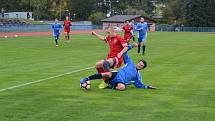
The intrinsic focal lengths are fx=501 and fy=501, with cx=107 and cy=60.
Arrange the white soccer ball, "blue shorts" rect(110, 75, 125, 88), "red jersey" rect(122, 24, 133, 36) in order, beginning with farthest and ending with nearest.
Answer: "red jersey" rect(122, 24, 133, 36)
"blue shorts" rect(110, 75, 125, 88)
the white soccer ball

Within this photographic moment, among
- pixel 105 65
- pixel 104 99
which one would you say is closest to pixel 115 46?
pixel 105 65

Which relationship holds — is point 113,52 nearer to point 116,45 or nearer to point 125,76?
point 116,45

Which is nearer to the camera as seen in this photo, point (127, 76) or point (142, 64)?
point (142, 64)

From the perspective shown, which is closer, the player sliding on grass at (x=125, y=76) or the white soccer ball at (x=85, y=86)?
the white soccer ball at (x=85, y=86)

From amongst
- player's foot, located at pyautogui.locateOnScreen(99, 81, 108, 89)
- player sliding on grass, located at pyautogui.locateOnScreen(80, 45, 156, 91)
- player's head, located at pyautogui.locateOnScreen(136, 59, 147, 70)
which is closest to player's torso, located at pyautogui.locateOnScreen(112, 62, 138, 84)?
player sliding on grass, located at pyautogui.locateOnScreen(80, 45, 156, 91)

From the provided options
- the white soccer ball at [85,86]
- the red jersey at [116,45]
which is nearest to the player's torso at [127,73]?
the white soccer ball at [85,86]

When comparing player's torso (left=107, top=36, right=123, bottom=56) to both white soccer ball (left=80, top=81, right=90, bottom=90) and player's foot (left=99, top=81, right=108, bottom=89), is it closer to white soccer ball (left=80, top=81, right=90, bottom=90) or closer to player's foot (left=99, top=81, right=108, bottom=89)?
player's foot (left=99, top=81, right=108, bottom=89)

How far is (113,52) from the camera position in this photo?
13461 mm

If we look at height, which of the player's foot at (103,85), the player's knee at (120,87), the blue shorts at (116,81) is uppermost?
the blue shorts at (116,81)

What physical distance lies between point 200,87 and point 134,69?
1.76m

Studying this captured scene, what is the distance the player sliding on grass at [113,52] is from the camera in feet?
→ 41.0

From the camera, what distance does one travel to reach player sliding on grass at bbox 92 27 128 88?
41.0 ft

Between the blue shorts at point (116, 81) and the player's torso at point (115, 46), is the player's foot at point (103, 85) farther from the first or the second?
the player's torso at point (115, 46)

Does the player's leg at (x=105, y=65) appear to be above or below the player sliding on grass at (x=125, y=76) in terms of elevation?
above
